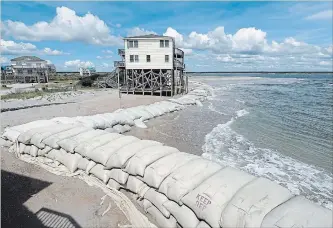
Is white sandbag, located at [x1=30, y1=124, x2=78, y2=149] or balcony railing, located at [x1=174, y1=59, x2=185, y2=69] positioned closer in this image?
white sandbag, located at [x1=30, y1=124, x2=78, y2=149]

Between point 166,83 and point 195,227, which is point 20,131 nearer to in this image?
point 195,227

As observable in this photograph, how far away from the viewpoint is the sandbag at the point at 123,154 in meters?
6.48

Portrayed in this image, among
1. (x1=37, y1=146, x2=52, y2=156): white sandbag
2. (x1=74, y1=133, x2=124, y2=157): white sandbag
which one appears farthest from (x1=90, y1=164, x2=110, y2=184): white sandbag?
(x1=37, y1=146, x2=52, y2=156): white sandbag

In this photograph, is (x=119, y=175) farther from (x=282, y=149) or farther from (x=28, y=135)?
(x=282, y=149)

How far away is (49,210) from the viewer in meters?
5.94

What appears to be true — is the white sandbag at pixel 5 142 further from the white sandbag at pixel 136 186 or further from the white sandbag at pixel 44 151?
the white sandbag at pixel 136 186

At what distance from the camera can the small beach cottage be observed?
27.7 meters

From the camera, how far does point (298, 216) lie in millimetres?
3846

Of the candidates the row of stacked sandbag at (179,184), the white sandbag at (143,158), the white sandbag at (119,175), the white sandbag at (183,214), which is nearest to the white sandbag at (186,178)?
the row of stacked sandbag at (179,184)

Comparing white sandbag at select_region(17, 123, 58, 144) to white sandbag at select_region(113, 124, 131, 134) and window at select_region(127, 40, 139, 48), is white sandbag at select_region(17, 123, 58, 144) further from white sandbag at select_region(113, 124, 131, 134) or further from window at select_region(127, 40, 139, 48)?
window at select_region(127, 40, 139, 48)

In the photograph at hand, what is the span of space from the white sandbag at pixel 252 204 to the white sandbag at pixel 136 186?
7.12 ft

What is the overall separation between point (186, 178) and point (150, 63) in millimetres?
24320

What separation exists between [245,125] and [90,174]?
11606 millimetres

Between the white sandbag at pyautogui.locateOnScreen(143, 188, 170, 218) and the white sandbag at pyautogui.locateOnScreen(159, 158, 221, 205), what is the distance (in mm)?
156
